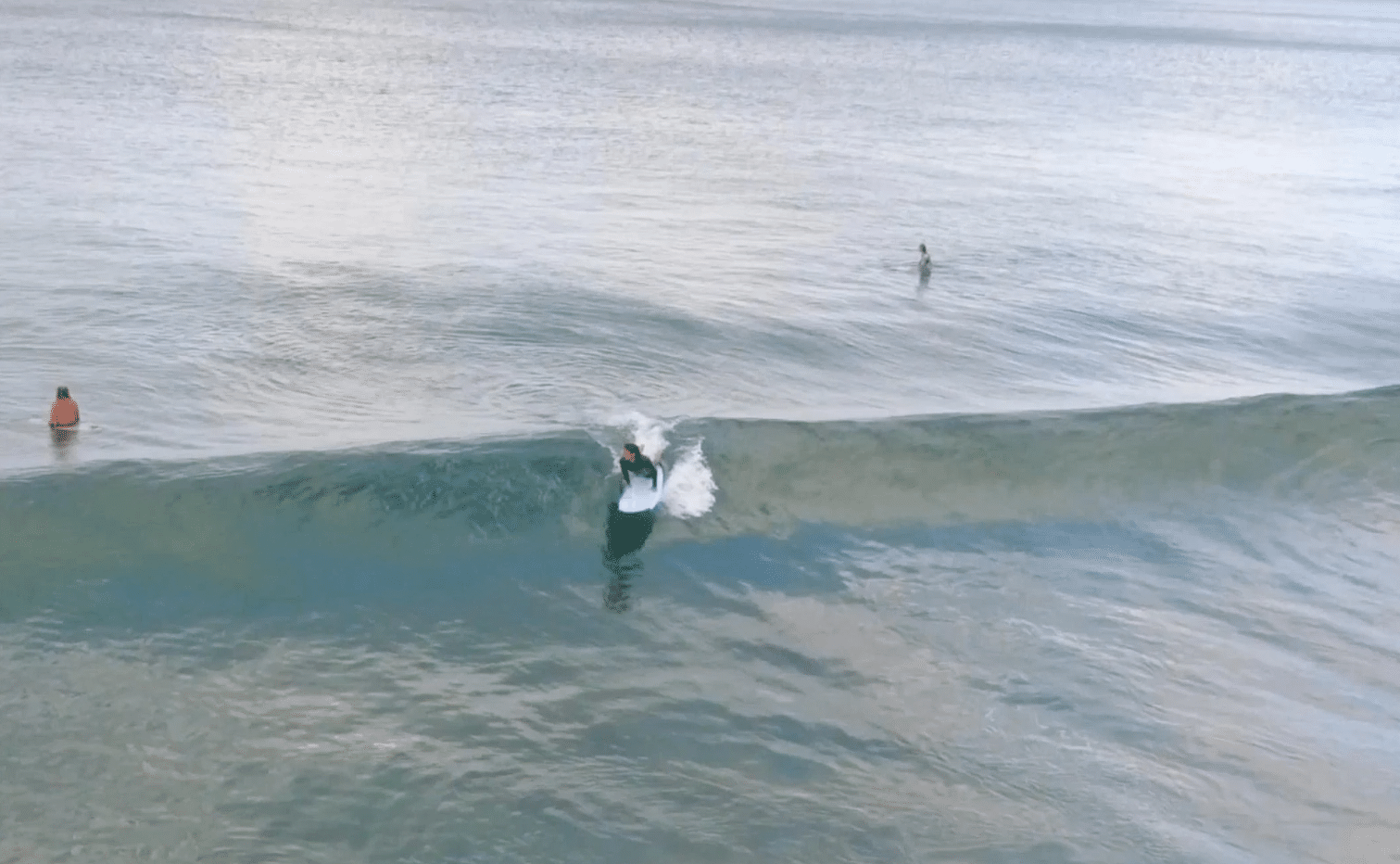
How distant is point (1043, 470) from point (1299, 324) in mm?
16425

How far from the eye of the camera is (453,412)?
2355 centimetres

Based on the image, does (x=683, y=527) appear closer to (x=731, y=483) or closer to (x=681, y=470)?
(x=681, y=470)

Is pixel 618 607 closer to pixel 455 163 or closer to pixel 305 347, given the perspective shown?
pixel 305 347

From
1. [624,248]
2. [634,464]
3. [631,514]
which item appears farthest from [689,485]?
[624,248]

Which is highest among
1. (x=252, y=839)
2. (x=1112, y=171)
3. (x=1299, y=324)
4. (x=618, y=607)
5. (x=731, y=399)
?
(x=1112, y=171)

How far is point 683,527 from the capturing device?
64.7 ft

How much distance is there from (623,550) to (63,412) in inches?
402

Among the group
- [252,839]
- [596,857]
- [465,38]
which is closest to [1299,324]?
[596,857]

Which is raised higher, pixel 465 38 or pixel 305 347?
pixel 465 38

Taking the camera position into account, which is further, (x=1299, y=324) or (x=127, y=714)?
(x=1299, y=324)

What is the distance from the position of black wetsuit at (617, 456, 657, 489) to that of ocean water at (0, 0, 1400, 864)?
93 centimetres

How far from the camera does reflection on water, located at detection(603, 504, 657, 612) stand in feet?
59.1

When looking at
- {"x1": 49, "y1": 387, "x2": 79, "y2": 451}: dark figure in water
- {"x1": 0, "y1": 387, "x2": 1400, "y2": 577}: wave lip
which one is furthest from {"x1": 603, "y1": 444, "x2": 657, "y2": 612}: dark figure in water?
{"x1": 49, "y1": 387, "x2": 79, "y2": 451}: dark figure in water

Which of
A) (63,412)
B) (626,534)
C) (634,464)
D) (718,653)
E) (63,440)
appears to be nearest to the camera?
(718,653)
